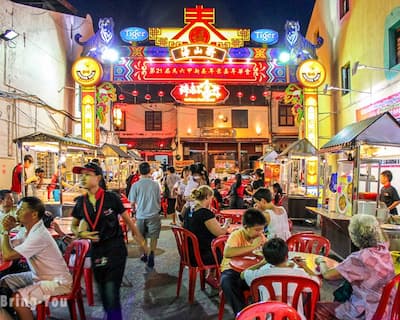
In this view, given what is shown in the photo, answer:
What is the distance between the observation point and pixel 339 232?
6832mm

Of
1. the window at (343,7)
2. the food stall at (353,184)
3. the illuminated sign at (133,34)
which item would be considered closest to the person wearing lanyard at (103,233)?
the food stall at (353,184)

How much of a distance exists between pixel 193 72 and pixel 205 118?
41.7ft

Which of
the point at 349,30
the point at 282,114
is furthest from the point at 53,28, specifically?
the point at 282,114

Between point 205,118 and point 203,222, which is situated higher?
point 205,118

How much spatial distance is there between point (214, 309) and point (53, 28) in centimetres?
1166

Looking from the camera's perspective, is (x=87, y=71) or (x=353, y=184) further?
(x=87, y=71)

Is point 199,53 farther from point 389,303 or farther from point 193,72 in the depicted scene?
point 389,303

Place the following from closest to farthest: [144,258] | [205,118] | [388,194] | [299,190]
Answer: [144,258] < [388,194] < [299,190] < [205,118]

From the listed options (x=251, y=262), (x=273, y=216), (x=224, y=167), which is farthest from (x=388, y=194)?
(x=224, y=167)

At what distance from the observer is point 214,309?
175 inches

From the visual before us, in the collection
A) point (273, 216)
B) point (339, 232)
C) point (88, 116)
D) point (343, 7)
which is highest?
point (343, 7)

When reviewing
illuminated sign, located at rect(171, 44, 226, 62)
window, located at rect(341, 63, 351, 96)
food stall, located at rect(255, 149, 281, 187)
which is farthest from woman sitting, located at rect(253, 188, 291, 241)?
food stall, located at rect(255, 149, 281, 187)

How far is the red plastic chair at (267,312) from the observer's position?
2.09 meters

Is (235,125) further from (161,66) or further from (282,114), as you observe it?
(161,66)
